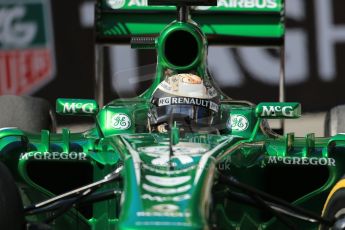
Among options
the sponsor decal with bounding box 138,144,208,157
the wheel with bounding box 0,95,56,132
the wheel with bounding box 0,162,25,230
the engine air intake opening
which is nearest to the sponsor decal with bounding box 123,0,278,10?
the wheel with bounding box 0,95,56,132

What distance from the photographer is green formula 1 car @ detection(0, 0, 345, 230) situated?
495 cm

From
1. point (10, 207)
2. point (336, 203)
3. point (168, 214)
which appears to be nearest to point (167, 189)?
point (168, 214)

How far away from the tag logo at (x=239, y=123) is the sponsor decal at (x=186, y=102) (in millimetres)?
305

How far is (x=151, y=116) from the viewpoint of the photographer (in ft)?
20.2

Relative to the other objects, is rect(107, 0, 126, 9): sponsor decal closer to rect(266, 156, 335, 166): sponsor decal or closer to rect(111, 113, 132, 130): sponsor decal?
rect(111, 113, 132, 130): sponsor decal

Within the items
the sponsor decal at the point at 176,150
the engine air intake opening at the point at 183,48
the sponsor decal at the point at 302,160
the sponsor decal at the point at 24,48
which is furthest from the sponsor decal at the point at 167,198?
the sponsor decal at the point at 24,48

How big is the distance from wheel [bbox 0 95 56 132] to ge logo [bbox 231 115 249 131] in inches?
70.7

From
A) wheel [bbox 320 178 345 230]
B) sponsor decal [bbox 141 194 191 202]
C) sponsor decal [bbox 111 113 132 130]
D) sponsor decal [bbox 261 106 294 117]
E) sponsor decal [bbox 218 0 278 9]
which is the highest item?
sponsor decal [bbox 218 0 278 9]

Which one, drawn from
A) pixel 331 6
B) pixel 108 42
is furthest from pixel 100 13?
pixel 331 6

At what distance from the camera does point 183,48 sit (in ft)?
21.1

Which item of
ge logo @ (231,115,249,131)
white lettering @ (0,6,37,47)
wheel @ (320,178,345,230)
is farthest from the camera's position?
white lettering @ (0,6,37,47)

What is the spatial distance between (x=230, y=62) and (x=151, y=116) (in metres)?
5.33

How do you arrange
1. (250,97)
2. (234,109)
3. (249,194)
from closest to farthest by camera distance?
(249,194) < (234,109) < (250,97)

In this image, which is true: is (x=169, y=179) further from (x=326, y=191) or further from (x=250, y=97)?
(x=250, y=97)
